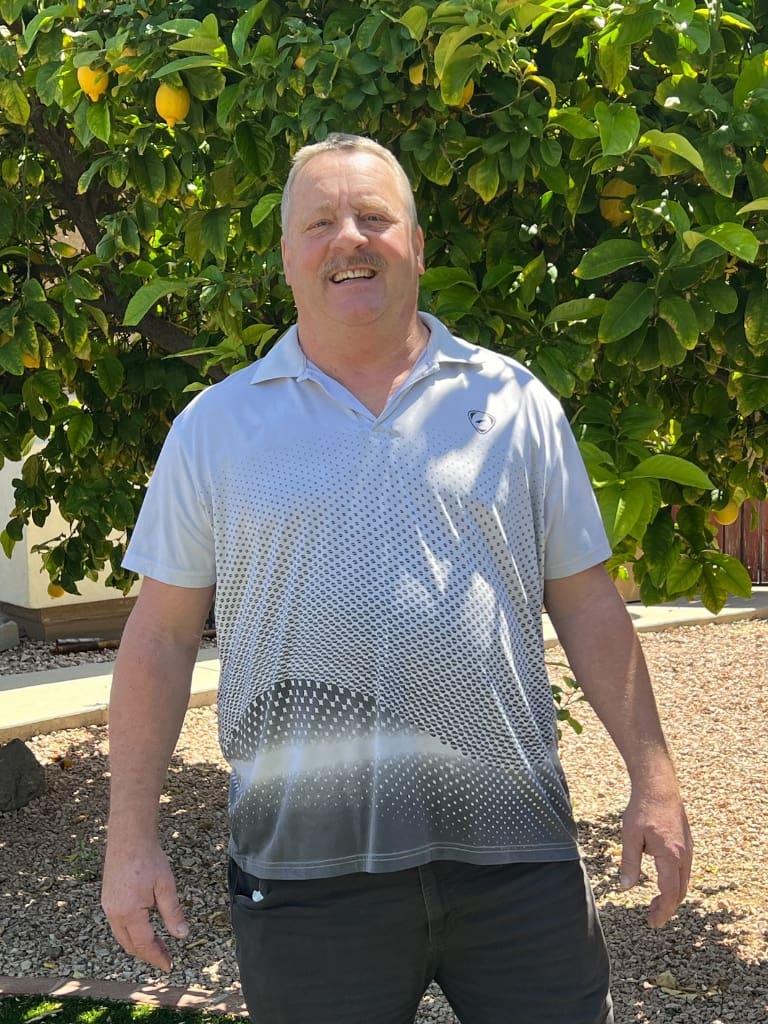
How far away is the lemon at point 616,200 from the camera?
2527 mm

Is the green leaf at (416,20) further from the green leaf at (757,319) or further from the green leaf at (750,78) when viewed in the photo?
the green leaf at (757,319)

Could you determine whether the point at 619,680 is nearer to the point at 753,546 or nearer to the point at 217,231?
the point at 217,231

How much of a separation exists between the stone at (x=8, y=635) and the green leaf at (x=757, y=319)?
24.8ft

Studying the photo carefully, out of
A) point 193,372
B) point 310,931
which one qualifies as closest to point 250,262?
point 193,372

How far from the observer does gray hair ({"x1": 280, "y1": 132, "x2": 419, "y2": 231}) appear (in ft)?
6.94

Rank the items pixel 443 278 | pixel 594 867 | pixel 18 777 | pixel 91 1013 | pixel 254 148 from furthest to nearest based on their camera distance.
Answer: pixel 18 777 < pixel 594 867 < pixel 91 1013 < pixel 254 148 < pixel 443 278

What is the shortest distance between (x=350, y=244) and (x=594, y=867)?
3612mm

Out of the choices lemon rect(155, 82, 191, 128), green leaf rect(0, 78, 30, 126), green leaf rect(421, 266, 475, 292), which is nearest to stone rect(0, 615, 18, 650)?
green leaf rect(0, 78, 30, 126)

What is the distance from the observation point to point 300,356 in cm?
213

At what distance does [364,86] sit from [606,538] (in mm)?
964

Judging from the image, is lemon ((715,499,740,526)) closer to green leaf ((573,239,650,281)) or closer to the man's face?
green leaf ((573,239,650,281))

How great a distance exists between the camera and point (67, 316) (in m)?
3.51

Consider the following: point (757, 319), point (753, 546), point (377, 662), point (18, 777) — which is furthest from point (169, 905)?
point (753, 546)

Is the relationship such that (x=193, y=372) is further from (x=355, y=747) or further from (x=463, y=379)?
(x=355, y=747)
